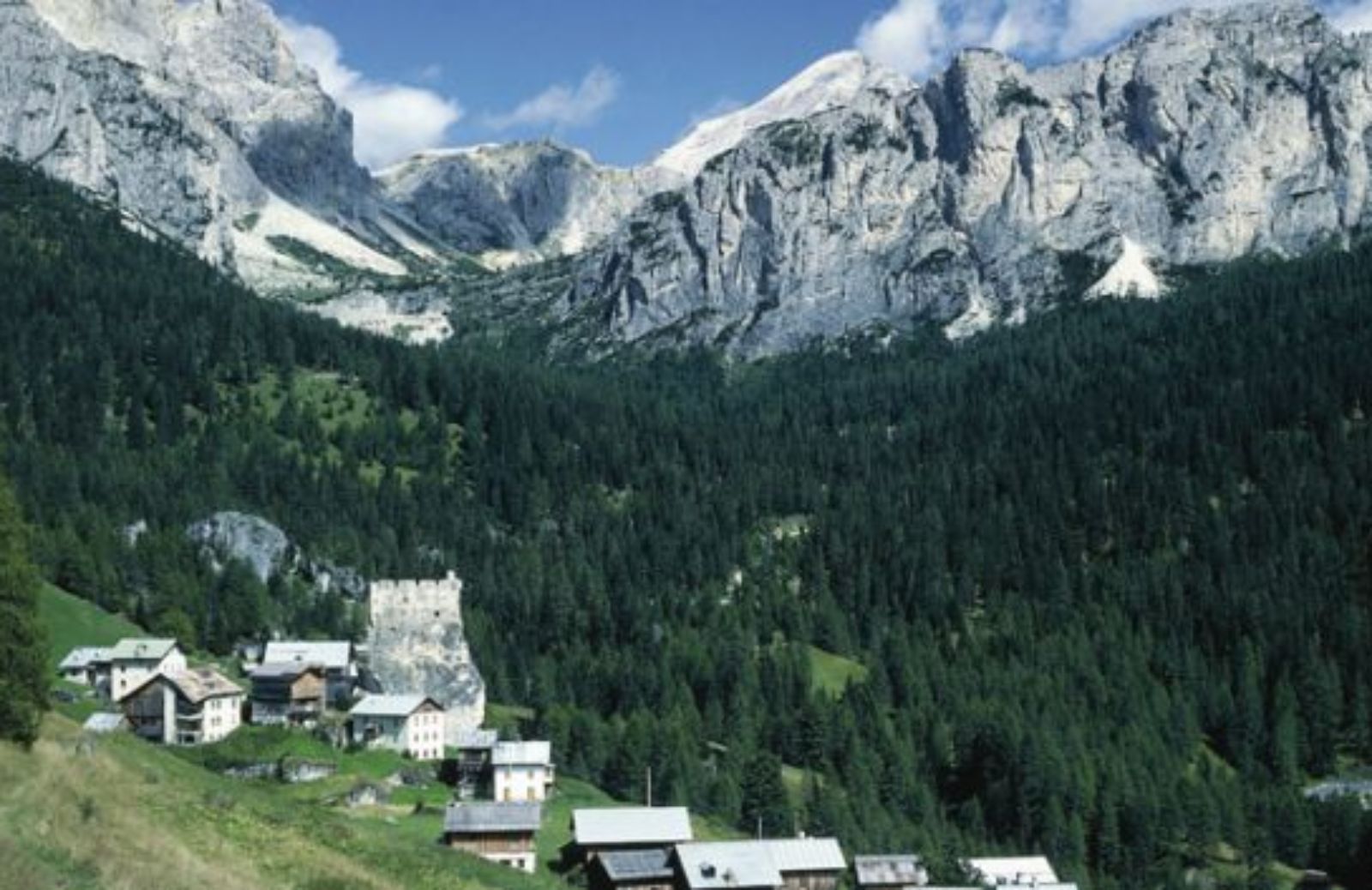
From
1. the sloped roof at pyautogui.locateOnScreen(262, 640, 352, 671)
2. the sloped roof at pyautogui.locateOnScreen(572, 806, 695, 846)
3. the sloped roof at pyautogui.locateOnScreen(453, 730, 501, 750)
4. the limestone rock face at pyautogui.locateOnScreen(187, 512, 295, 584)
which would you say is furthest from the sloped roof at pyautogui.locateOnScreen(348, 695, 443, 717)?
the limestone rock face at pyautogui.locateOnScreen(187, 512, 295, 584)

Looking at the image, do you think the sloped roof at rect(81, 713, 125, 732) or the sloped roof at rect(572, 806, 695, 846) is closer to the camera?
the sloped roof at rect(572, 806, 695, 846)

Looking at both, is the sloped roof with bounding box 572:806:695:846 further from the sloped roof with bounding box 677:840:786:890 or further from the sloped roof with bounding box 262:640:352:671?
the sloped roof with bounding box 262:640:352:671

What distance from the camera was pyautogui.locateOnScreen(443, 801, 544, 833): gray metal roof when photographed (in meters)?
91.4

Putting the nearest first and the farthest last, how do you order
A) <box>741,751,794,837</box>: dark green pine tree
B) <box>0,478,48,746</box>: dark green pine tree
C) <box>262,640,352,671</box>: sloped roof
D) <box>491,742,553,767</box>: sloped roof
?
1. <box>0,478,48,746</box>: dark green pine tree
2. <box>491,742,553,767</box>: sloped roof
3. <box>741,751,794,837</box>: dark green pine tree
4. <box>262,640,352,671</box>: sloped roof

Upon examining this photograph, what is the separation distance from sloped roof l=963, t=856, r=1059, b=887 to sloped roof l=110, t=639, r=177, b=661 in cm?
6001

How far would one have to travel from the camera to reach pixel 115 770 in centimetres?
5350

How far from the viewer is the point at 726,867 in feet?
313

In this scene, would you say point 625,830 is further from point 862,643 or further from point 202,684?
point 862,643

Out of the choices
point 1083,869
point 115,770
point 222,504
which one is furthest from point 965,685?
point 115,770

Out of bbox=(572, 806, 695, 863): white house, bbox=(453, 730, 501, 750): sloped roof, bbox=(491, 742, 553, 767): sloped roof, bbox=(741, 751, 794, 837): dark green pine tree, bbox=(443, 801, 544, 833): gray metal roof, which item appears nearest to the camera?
bbox=(443, 801, 544, 833): gray metal roof

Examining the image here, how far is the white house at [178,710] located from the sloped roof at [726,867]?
124ft

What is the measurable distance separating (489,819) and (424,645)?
44.1 m

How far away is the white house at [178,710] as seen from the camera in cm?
11112

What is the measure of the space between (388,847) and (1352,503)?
162195mm
